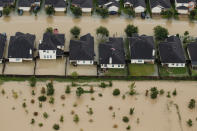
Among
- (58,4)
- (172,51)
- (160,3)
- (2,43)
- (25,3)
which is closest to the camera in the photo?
(172,51)

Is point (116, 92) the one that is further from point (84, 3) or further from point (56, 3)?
point (56, 3)

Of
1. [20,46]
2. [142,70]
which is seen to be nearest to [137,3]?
[142,70]

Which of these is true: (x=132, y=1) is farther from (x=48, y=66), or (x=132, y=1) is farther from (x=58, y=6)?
(x=48, y=66)

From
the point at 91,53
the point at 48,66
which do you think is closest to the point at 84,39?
the point at 91,53

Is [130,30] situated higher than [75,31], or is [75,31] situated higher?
[130,30]

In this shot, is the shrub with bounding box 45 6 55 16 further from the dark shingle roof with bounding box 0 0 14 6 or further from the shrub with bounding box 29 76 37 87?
the shrub with bounding box 29 76 37 87

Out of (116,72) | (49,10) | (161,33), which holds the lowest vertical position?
(116,72)

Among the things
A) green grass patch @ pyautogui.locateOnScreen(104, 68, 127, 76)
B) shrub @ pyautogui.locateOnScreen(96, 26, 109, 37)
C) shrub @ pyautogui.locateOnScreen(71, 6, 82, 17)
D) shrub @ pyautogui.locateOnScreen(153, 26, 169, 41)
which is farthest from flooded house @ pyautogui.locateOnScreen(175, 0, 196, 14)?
green grass patch @ pyautogui.locateOnScreen(104, 68, 127, 76)

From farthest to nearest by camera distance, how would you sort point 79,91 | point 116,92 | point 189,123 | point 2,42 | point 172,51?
point 2,42
point 172,51
point 116,92
point 79,91
point 189,123
